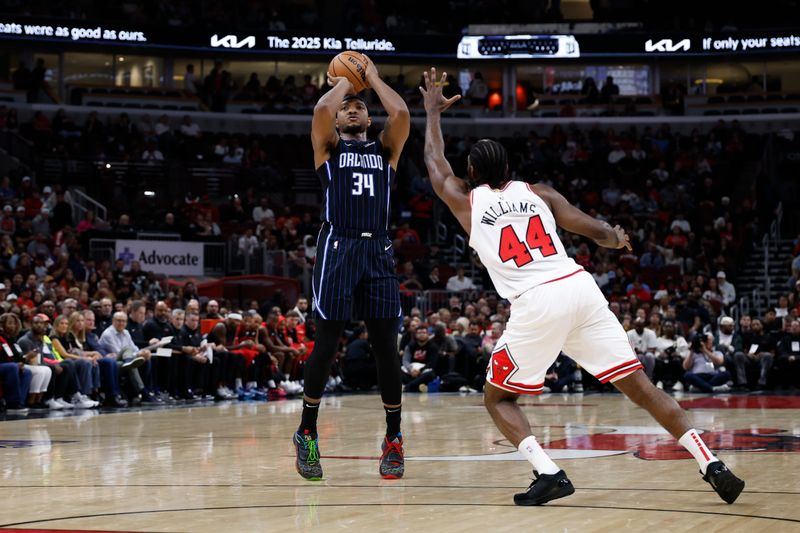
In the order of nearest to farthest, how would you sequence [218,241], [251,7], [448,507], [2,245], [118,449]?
[448,507] → [118,449] → [2,245] → [218,241] → [251,7]

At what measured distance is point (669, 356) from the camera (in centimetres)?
1794

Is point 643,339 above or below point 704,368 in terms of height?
above

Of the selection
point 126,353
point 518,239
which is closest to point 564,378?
point 126,353

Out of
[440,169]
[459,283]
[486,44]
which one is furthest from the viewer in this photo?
[486,44]

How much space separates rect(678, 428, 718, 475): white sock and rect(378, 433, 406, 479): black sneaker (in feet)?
5.40

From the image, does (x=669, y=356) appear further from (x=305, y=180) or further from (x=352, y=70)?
(x=305, y=180)

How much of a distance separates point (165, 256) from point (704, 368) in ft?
34.4

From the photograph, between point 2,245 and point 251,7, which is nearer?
point 2,245

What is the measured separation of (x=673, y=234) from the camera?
26.0 m

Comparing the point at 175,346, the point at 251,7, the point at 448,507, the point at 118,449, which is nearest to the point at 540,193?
the point at 448,507

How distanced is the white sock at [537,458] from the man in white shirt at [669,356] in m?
12.9

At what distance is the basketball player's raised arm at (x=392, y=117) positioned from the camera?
6.37 metres

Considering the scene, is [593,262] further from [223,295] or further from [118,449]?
[118,449]

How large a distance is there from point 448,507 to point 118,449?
12.4 ft
